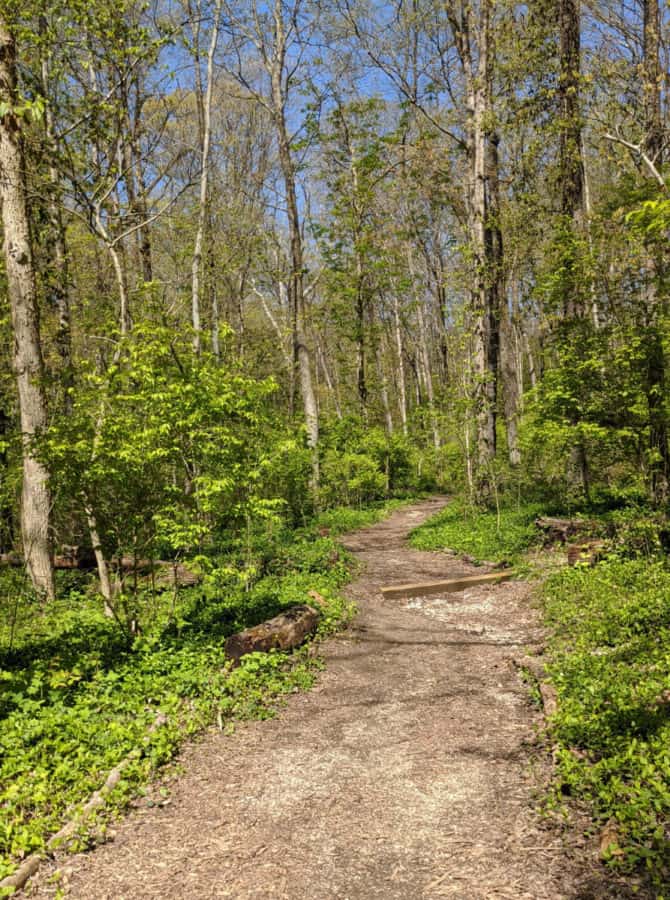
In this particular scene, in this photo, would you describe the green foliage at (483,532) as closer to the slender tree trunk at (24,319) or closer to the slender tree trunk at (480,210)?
the slender tree trunk at (480,210)

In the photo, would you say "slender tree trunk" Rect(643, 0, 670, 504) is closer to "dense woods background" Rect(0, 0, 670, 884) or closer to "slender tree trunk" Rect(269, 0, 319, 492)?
"dense woods background" Rect(0, 0, 670, 884)

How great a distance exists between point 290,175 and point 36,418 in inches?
501

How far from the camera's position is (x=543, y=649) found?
6.49m

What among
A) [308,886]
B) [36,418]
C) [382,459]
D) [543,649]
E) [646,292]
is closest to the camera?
[308,886]

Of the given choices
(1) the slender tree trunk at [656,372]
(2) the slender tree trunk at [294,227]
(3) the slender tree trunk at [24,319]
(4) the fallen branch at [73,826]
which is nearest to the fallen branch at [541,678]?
(4) the fallen branch at [73,826]

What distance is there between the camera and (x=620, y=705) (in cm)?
442

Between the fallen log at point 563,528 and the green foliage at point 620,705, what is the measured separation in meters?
2.55

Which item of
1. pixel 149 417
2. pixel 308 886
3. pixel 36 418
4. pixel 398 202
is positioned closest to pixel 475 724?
pixel 308 886

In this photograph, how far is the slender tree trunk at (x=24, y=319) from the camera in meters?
8.84

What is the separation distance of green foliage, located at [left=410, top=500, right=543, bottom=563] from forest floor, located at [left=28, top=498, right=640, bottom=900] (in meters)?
4.59

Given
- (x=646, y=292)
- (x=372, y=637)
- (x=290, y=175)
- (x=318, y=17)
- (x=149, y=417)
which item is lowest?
(x=372, y=637)

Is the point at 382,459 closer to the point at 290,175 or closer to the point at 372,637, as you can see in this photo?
the point at 290,175

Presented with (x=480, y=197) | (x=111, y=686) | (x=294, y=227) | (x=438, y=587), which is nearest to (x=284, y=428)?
(x=438, y=587)

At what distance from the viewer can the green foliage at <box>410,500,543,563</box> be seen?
36.2 feet
